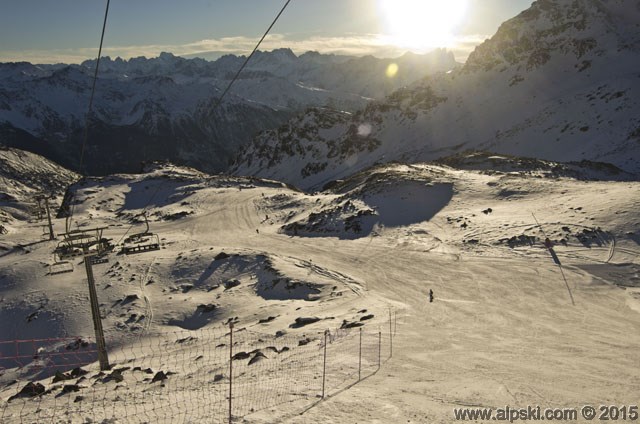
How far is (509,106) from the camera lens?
151m

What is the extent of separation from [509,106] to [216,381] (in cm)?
15546

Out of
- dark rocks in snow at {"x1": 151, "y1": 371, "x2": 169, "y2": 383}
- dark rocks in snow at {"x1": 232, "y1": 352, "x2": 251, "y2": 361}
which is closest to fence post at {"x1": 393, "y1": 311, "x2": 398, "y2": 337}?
dark rocks in snow at {"x1": 232, "y1": 352, "x2": 251, "y2": 361}

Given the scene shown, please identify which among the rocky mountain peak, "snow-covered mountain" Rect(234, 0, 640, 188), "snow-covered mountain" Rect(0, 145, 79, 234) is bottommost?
"snow-covered mountain" Rect(0, 145, 79, 234)

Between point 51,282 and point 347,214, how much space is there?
30.3 metres

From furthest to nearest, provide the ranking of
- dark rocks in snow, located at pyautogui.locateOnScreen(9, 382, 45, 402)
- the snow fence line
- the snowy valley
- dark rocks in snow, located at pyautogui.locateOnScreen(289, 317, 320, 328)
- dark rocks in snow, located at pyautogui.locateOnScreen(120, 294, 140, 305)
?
dark rocks in snow, located at pyautogui.locateOnScreen(120, 294, 140, 305), dark rocks in snow, located at pyautogui.locateOnScreen(289, 317, 320, 328), dark rocks in snow, located at pyautogui.locateOnScreen(9, 382, 45, 402), the snowy valley, the snow fence line

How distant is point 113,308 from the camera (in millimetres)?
35094

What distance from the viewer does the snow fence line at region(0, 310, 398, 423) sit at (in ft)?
46.5

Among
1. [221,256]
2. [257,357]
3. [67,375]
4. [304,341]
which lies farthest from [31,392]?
[221,256]

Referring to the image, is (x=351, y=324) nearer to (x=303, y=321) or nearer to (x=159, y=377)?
(x=303, y=321)

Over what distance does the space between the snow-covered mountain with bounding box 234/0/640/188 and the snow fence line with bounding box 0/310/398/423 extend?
103 metres

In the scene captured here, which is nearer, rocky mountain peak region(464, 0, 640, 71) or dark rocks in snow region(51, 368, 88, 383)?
dark rocks in snow region(51, 368, 88, 383)

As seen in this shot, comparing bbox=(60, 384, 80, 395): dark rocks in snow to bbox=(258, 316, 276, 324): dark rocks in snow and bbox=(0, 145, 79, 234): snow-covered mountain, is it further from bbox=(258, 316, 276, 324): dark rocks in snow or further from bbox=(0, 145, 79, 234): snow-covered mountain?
bbox=(0, 145, 79, 234): snow-covered mountain

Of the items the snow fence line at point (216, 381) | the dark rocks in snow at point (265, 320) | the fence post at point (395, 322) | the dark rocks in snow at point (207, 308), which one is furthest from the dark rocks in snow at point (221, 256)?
the fence post at point (395, 322)

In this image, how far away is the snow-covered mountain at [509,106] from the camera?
404 ft
